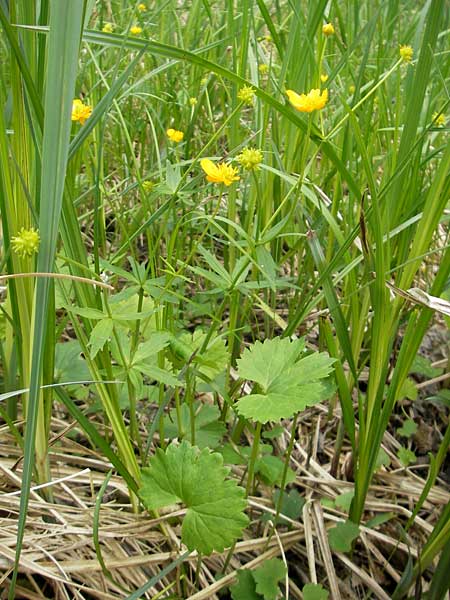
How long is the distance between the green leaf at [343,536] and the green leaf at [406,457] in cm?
22

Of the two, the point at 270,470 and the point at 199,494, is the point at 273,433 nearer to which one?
the point at 270,470

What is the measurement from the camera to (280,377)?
0.79 meters

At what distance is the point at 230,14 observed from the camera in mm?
1282

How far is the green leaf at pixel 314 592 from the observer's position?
809 millimetres

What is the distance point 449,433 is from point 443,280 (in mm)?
216

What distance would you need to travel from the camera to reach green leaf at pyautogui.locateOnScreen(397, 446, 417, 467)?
3.54ft

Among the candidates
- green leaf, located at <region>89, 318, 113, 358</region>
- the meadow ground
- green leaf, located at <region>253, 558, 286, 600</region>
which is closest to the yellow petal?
the meadow ground

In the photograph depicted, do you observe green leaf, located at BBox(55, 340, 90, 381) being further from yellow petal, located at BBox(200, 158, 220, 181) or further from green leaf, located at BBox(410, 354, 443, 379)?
green leaf, located at BBox(410, 354, 443, 379)

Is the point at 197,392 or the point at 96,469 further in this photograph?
the point at 197,392

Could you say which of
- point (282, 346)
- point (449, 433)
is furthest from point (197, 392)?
point (449, 433)

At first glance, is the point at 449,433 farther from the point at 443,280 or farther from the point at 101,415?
the point at 101,415

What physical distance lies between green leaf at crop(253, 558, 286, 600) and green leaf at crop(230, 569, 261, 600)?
0.04 ft

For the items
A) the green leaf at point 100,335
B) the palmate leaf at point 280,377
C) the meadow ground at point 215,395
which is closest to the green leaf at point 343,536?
the meadow ground at point 215,395

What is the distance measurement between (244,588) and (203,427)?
0.25m
